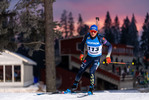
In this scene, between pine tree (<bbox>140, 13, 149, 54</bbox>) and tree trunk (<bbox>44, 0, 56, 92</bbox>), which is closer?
tree trunk (<bbox>44, 0, 56, 92</bbox>)

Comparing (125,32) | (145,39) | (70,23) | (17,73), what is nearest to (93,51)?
(17,73)

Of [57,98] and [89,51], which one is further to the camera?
[89,51]

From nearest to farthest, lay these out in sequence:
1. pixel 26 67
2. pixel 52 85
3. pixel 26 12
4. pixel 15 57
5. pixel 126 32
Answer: pixel 52 85 < pixel 26 12 < pixel 15 57 < pixel 26 67 < pixel 126 32

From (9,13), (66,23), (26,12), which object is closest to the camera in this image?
(26,12)

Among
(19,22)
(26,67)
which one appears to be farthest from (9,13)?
(26,67)

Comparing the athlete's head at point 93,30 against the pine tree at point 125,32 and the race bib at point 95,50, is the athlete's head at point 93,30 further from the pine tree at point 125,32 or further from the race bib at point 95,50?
the pine tree at point 125,32

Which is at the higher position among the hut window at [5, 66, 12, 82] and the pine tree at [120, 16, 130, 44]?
the pine tree at [120, 16, 130, 44]

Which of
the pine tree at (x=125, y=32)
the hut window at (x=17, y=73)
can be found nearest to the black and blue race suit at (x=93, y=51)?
the hut window at (x=17, y=73)

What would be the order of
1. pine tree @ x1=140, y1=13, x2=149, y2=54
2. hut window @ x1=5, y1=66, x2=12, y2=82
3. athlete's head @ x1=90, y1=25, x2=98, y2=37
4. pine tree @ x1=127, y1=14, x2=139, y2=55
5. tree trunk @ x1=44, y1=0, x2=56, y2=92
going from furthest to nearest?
pine tree @ x1=127, y1=14, x2=139, y2=55, pine tree @ x1=140, y1=13, x2=149, y2=54, hut window @ x1=5, y1=66, x2=12, y2=82, tree trunk @ x1=44, y1=0, x2=56, y2=92, athlete's head @ x1=90, y1=25, x2=98, y2=37

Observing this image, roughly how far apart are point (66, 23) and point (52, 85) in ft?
242

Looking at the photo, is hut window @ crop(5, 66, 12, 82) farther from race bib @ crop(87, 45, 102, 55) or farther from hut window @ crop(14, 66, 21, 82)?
race bib @ crop(87, 45, 102, 55)

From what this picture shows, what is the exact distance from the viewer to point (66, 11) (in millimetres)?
86250

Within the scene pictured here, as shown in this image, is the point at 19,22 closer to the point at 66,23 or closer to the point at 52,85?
the point at 52,85

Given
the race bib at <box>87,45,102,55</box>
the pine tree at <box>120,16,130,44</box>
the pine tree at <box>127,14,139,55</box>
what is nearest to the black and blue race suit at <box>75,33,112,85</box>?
the race bib at <box>87,45,102,55</box>
